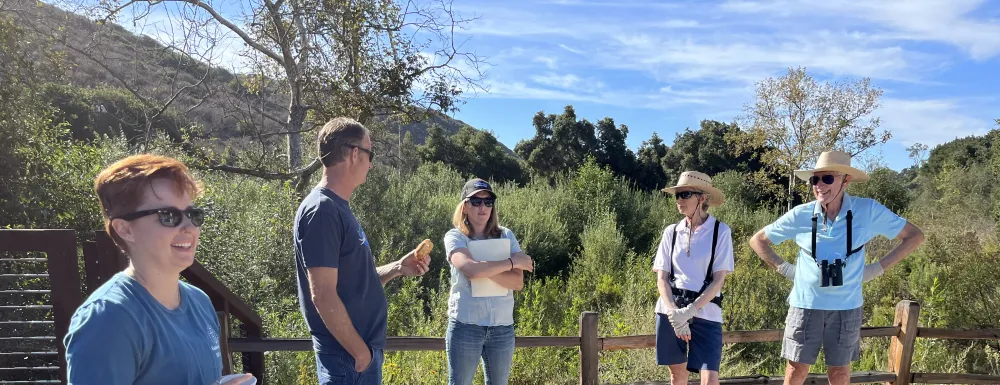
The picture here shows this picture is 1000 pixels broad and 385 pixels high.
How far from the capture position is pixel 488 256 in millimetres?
2973

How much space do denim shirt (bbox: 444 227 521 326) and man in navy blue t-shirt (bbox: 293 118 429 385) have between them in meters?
0.73

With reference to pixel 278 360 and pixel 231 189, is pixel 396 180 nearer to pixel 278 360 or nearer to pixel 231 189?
pixel 231 189

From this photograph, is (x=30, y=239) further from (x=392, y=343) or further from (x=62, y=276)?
(x=392, y=343)

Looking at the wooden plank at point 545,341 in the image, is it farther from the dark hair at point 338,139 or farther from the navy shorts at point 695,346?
the dark hair at point 338,139

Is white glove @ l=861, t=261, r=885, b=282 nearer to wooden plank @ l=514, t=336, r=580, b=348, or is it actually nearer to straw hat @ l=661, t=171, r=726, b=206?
straw hat @ l=661, t=171, r=726, b=206

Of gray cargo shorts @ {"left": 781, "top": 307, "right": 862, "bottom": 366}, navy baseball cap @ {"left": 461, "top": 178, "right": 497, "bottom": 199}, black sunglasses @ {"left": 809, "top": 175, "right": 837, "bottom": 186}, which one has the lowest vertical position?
gray cargo shorts @ {"left": 781, "top": 307, "right": 862, "bottom": 366}

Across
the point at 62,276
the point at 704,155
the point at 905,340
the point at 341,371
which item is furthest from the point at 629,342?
the point at 704,155

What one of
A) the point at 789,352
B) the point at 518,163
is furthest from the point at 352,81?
the point at 518,163

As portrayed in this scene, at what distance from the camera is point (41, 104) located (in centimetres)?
515

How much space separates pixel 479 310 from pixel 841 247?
2198 millimetres

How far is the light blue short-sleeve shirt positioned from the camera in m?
3.34

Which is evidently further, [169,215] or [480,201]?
[480,201]

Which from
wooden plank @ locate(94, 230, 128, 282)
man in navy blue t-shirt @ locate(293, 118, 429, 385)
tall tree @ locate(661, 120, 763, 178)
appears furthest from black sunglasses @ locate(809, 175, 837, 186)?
tall tree @ locate(661, 120, 763, 178)

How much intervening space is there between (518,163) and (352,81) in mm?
26251
